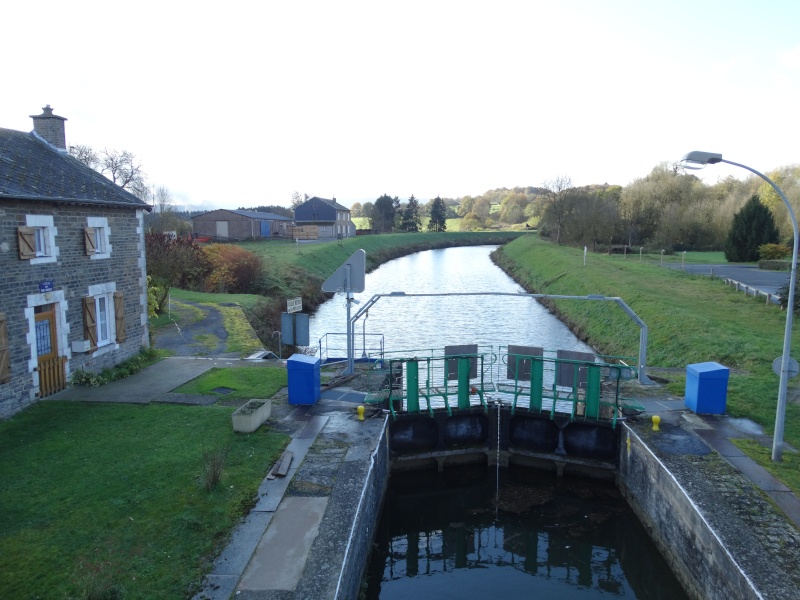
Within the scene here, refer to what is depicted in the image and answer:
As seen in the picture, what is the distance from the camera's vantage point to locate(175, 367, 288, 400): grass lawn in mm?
14930

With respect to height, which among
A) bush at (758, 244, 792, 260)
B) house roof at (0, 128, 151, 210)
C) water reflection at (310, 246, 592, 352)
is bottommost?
water reflection at (310, 246, 592, 352)

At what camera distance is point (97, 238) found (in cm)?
1623

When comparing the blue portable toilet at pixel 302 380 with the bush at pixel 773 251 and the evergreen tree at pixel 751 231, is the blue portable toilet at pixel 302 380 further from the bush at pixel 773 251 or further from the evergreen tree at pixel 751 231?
the evergreen tree at pixel 751 231

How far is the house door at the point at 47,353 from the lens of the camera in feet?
46.4

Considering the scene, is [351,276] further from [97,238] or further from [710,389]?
[710,389]

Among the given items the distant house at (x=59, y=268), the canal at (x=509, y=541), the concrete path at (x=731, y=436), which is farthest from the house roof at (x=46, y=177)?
the concrete path at (x=731, y=436)

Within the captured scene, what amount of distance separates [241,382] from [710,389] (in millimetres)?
11366

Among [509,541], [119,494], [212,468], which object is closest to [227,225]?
[119,494]

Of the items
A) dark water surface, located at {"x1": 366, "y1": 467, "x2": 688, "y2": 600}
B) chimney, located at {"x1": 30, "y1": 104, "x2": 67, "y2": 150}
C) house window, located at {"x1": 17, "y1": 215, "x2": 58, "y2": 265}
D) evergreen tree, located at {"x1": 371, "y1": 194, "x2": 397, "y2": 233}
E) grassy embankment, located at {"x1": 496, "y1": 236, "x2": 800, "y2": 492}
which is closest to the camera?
dark water surface, located at {"x1": 366, "y1": 467, "x2": 688, "y2": 600}

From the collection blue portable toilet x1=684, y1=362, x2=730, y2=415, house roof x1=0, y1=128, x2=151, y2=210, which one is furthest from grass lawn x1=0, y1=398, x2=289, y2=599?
blue portable toilet x1=684, y1=362, x2=730, y2=415

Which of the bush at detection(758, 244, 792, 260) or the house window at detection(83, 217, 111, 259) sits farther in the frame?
the bush at detection(758, 244, 792, 260)

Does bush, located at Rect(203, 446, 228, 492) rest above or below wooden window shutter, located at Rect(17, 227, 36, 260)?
below

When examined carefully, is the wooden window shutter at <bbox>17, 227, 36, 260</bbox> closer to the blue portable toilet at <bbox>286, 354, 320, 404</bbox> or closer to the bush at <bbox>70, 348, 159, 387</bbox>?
the bush at <bbox>70, 348, 159, 387</bbox>

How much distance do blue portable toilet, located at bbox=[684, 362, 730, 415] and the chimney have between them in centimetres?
1833
